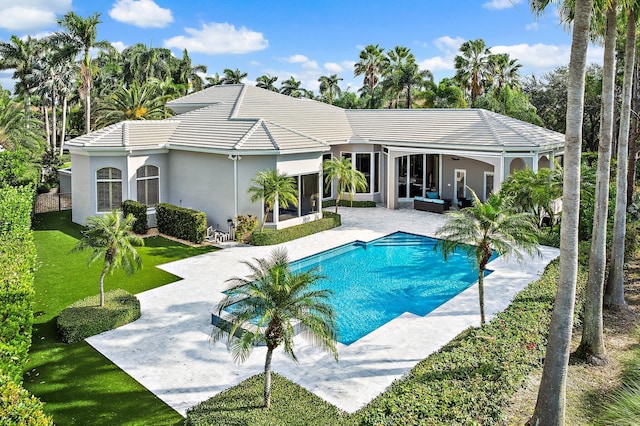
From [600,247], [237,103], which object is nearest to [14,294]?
[600,247]

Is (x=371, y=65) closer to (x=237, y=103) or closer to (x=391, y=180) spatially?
(x=391, y=180)

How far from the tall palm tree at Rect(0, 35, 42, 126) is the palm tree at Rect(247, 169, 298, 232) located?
33600 mm

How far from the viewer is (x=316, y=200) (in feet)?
80.1

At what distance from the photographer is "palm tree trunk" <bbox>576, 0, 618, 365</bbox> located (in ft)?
34.6

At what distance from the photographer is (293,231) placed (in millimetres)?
21875

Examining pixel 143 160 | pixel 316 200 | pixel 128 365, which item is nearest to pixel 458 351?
pixel 128 365

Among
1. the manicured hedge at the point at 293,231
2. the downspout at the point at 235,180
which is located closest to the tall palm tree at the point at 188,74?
the downspout at the point at 235,180

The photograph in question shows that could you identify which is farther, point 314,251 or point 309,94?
point 309,94

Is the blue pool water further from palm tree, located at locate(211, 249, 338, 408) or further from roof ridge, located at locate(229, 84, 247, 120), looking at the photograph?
roof ridge, located at locate(229, 84, 247, 120)

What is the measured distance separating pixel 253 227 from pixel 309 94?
4741cm

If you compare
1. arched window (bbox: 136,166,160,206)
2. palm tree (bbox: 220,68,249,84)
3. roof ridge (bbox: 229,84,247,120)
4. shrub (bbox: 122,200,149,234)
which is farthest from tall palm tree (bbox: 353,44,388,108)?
shrub (bbox: 122,200,149,234)

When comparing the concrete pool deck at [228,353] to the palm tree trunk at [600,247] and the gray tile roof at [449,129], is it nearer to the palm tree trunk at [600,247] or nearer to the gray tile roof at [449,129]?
the palm tree trunk at [600,247]

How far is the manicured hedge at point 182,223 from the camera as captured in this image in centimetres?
2089

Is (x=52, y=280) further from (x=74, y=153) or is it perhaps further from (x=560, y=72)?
(x=560, y=72)
